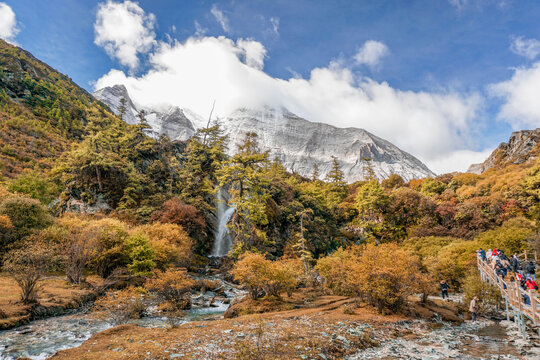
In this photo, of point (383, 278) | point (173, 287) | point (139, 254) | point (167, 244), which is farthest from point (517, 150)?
point (139, 254)

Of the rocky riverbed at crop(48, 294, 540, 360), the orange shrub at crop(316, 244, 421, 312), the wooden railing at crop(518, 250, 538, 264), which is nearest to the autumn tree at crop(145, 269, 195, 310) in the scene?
the rocky riverbed at crop(48, 294, 540, 360)

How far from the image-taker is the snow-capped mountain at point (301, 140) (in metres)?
124

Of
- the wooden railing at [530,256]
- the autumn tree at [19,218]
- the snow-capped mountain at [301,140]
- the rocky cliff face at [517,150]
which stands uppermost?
the snow-capped mountain at [301,140]

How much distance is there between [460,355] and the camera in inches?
381

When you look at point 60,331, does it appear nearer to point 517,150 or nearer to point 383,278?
point 383,278

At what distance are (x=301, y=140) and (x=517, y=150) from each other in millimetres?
88780

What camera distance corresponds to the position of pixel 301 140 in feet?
456

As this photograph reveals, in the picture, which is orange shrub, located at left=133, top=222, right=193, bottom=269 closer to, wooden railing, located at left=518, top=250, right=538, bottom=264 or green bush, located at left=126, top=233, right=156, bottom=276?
green bush, located at left=126, top=233, right=156, bottom=276

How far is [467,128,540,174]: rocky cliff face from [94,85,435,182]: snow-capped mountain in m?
45.9

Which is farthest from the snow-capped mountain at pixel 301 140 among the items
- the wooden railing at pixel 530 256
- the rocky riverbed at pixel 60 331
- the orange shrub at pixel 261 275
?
the rocky riverbed at pixel 60 331

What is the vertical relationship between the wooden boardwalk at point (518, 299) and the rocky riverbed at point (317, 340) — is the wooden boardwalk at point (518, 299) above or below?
above

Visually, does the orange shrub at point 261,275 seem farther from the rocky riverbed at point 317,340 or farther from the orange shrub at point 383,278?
the orange shrub at point 383,278

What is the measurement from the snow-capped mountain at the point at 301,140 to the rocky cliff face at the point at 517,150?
4591 cm

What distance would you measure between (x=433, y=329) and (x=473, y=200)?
32.2 m
